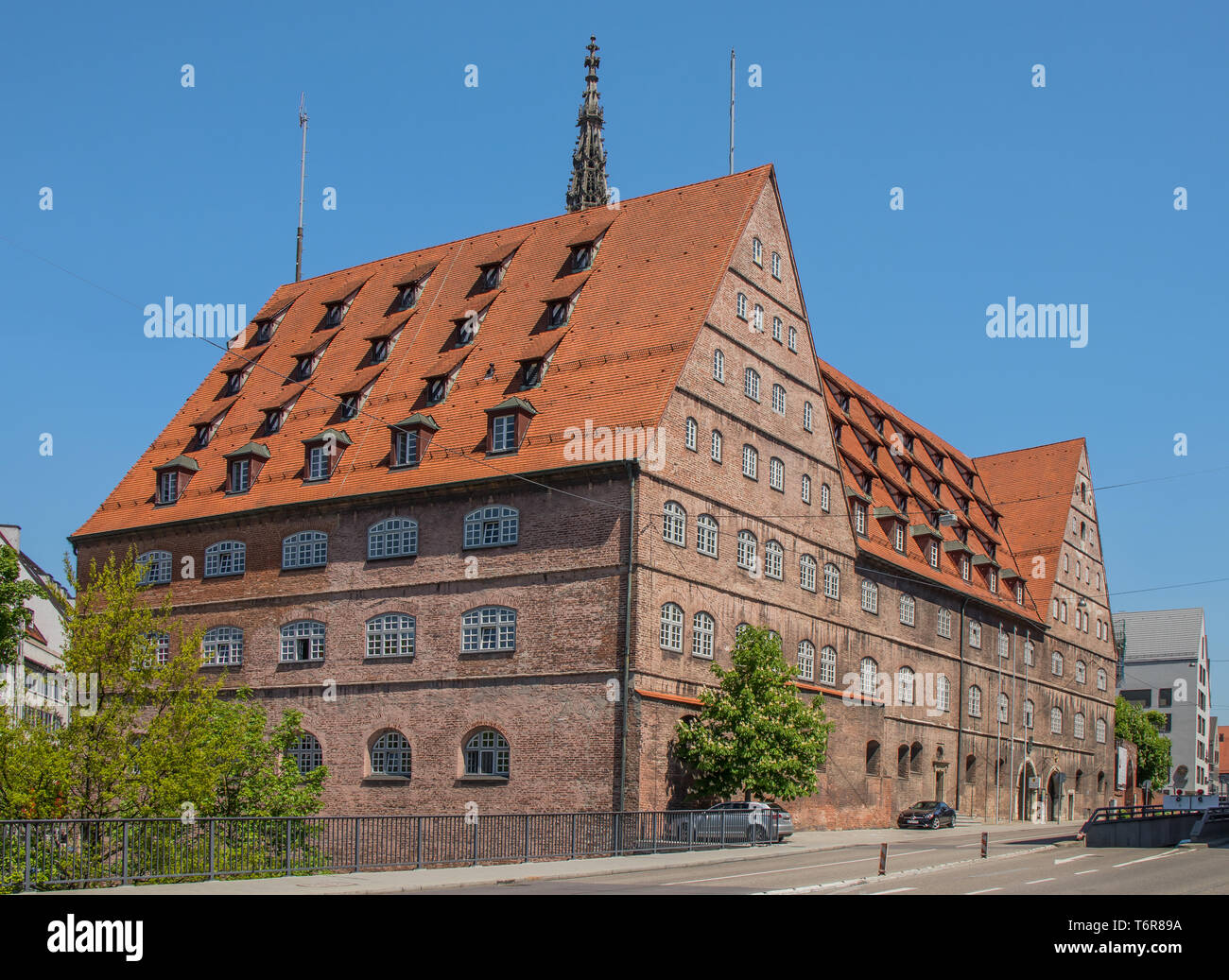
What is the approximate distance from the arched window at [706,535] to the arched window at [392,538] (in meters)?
9.01

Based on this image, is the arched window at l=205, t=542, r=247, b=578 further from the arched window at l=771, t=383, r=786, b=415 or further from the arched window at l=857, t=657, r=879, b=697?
the arched window at l=857, t=657, r=879, b=697

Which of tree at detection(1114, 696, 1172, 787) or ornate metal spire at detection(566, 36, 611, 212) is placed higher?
ornate metal spire at detection(566, 36, 611, 212)

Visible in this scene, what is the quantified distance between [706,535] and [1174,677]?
305ft

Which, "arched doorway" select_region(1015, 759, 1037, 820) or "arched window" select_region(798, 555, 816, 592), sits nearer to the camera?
"arched window" select_region(798, 555, 816, 592)

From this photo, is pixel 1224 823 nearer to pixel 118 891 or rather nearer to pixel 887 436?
pixel 887 436

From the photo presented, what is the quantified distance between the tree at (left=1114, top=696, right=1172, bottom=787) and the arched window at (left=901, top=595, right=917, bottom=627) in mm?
38185

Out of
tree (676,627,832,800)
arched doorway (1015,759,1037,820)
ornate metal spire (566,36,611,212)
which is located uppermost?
ornate metal spire (566,36,611,212)

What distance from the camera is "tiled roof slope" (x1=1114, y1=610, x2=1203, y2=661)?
123 meters

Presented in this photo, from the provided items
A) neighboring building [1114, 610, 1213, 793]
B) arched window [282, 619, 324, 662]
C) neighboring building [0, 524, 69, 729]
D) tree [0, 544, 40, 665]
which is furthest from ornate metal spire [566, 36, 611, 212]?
neighboring building [1114, 610, 1213, 793]

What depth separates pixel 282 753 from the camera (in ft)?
141

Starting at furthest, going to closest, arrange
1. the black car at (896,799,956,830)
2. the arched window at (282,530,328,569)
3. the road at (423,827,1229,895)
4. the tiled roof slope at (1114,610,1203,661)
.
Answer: the tiled roof slope at (1114,610,1203,661) → the black car at (896,799,956,830) → the arched window at (282,530,328,569) → the road at (423,827,1229,895)

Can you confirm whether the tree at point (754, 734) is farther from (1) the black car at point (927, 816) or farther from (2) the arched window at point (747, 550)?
(1) the black car at point (927, 816)
